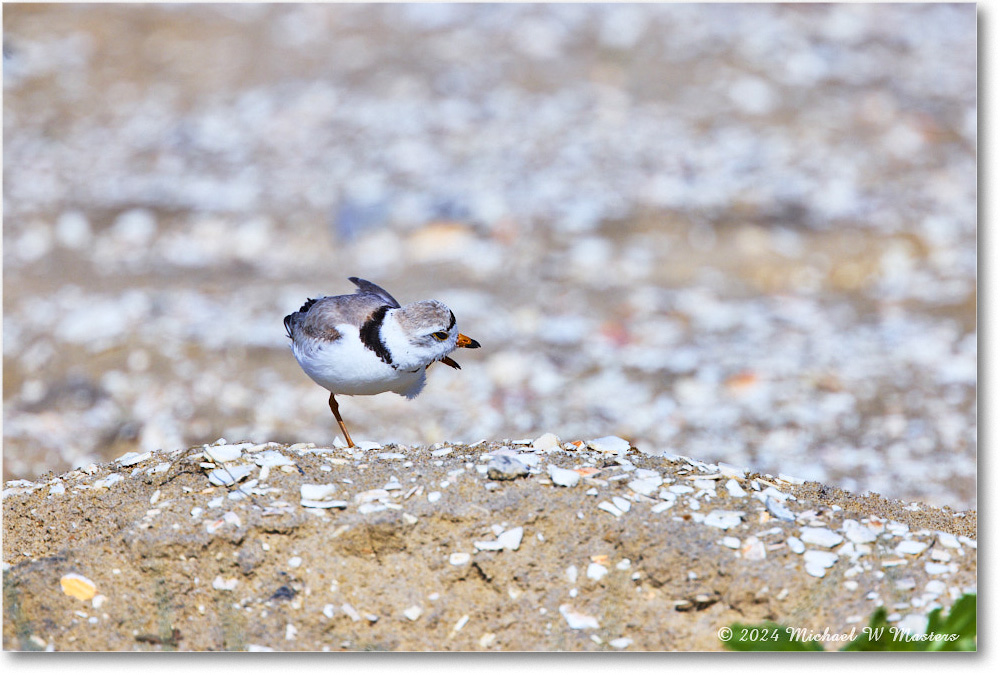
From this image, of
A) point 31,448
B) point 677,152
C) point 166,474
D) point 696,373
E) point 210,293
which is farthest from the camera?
point 677,152

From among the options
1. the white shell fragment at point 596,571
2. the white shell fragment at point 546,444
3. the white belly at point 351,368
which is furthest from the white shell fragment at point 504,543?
the white belly at point 351,368

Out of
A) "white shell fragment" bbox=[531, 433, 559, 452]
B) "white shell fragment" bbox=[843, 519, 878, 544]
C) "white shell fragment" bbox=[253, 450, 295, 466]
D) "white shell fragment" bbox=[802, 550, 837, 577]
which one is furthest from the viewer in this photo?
"white shell fragment" bbox=[531, 433, 559, 452]

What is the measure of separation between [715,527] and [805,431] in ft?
7.71

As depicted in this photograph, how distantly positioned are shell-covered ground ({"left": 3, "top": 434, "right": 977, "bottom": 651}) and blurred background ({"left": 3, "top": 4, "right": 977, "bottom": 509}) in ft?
6.23

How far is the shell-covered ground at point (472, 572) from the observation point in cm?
285

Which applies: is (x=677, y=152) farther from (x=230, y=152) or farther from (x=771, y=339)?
(x=230, y=152)

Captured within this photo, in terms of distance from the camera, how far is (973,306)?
5.90m

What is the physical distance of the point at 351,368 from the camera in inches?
124

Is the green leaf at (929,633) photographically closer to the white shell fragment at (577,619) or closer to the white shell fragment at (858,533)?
the white shell fragment at (858,533)

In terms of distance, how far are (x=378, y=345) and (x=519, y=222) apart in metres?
3.49

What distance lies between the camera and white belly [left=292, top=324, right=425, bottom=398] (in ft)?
10.4

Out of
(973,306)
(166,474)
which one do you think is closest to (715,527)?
(166,474)

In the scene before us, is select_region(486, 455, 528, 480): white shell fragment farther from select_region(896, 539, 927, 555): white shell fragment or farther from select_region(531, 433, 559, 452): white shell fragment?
select_region(896, 539, 927, 555): white shell fragment

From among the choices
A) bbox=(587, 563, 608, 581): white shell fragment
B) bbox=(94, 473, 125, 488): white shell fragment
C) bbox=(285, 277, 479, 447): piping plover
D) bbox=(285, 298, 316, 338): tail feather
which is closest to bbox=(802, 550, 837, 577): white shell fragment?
bbox=(587, 563, 608, 581): white shell fragment
